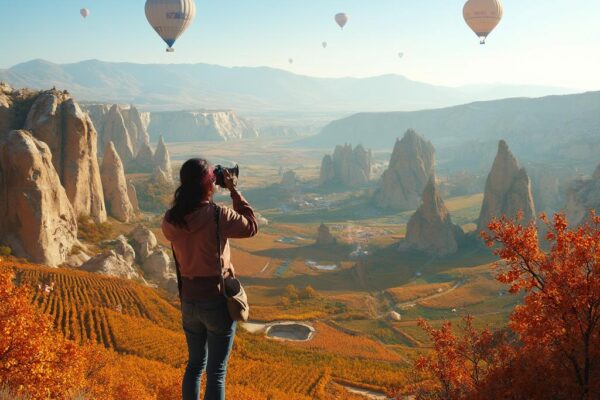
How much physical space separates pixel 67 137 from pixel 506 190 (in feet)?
170

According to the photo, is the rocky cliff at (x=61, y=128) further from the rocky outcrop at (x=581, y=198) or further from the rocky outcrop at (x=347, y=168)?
the rocky outcrop at (x=347, y=168)

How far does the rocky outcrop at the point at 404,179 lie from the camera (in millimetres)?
108875

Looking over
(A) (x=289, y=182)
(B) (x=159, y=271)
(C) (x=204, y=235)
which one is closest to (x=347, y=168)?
(A) (x=289, y=182)

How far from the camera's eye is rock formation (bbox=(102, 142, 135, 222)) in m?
55.5

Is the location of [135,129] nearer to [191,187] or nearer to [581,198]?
[581,198]

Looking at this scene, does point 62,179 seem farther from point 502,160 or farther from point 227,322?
point 502,160

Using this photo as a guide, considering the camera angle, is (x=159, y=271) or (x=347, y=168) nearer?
(x=159, y=271)

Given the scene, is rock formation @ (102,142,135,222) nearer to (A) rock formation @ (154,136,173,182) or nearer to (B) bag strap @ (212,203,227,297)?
(A) rock formation @ (154,136,173,182)

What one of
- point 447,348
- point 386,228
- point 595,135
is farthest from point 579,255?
point 595,135

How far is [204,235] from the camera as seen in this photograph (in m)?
6.72

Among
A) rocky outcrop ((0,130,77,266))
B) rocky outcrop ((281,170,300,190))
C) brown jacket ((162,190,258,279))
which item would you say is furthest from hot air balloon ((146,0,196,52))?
rocky outcrop ((281,170,300,190))

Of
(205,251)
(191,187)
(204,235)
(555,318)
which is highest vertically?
(191,187)

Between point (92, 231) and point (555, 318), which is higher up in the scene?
point (555, 318)

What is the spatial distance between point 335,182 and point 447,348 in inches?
4815
